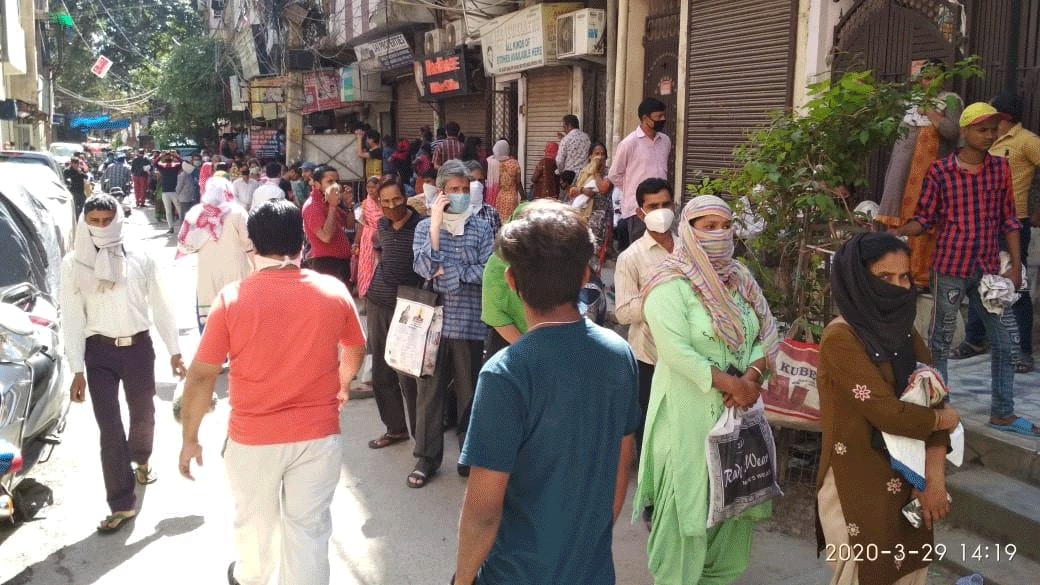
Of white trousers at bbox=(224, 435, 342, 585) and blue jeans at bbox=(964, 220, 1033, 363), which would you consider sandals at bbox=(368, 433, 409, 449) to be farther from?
blue jeans at bbox=(964, 220, 1033, 363)

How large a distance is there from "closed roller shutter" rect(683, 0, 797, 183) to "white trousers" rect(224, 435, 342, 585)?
22.2 feet

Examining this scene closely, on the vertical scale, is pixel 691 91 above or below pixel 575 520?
above

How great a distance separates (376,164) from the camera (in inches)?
608

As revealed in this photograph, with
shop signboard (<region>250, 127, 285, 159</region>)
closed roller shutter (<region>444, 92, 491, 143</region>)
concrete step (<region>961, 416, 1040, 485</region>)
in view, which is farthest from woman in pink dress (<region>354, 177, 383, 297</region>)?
shop signboard (<region>250, 127, 285, 159</region>)

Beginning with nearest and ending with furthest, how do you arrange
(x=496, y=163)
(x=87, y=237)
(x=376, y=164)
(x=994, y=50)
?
(x=87, y=237) < (x=994, y=50) < (x=496, y=163) < (x=376, y=164)

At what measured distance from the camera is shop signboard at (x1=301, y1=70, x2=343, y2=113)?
77.5ft

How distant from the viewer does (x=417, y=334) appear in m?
5.37

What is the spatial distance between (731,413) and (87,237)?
338 cm

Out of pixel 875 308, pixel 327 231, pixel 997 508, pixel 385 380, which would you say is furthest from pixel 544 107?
pixel 875 308

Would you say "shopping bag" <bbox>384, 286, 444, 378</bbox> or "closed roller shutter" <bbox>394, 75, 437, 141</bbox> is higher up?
"closed roller shutter" <bbox>394, 75, 437, 141</bbox>

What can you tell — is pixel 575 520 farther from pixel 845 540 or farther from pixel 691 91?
pixel 691 91

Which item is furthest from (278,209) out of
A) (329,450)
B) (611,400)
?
(611,400)

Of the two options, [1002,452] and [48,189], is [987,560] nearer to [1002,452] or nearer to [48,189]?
[1002,452]

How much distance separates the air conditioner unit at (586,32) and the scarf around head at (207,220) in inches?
241
